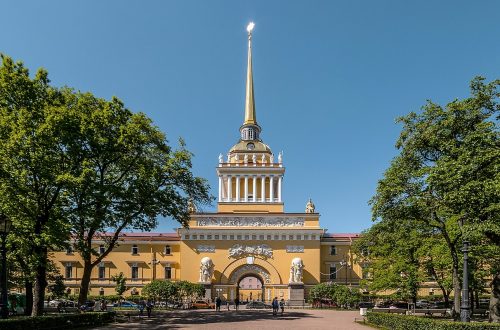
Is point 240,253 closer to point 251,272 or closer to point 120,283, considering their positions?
point 251,272

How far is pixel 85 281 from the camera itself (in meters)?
30.1

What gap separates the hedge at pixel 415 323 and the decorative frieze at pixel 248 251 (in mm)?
27964

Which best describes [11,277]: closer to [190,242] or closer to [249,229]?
[190,242]

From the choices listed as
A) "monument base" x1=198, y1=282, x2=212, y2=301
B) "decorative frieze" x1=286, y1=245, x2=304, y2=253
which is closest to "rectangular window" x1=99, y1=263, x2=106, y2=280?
"monument base" x1=198, y1=282, x2=212, y2=301

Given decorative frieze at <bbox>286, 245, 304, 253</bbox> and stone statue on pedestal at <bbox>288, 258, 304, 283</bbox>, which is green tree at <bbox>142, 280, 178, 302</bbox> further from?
decorative frieze at <bbox>286, 245, 304, 253</bbox>

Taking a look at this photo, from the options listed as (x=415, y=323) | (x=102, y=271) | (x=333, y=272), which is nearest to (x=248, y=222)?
(x=333, y=272)

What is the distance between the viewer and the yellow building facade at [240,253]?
185 ft

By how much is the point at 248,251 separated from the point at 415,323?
36550 mm

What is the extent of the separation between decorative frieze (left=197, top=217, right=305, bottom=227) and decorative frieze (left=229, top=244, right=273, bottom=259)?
8.83 ft

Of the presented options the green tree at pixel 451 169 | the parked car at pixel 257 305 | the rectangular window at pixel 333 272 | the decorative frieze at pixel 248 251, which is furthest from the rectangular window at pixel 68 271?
the green tree at pixel 451 169

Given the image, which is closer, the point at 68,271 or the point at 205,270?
the point at 205,270

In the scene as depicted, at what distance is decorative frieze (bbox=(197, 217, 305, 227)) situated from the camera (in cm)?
5791

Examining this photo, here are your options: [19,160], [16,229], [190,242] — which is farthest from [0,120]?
[190,242]

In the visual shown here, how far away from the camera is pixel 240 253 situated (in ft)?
187
